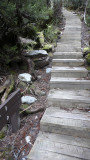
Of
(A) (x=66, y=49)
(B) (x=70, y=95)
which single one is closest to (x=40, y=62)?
(A) (x=66, y=49)

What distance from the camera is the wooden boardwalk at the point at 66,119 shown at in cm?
244

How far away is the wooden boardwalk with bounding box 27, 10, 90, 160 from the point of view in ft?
8.00

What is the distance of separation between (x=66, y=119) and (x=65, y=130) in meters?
0.25

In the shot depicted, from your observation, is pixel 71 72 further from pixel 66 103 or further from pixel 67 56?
pixel 66 103

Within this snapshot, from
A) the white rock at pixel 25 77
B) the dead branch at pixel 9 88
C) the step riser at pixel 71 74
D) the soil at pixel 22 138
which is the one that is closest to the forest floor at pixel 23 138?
the soil at pixel 22 138

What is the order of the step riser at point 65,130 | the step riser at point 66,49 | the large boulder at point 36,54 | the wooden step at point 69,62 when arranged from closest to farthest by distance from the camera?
1. the step riser at point 65,130
2. the wooden step at point 69,62
3. the large boulder at point 36,54
4. the step riser at point 66,49

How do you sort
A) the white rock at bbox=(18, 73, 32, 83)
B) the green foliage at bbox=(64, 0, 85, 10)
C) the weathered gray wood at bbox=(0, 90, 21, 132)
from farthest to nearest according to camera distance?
the green foliage at bbox=(64, 0, 85, 10)
the white rock at bbox=(18, 73, 32, 83)
the weathered gray wood at bbox=(0, 90, 21, 132)

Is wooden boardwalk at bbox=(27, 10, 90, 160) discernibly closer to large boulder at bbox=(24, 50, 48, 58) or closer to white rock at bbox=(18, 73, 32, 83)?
large boulder at bbox=(24, 50, 48, 58)

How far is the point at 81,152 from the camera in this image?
2.40m

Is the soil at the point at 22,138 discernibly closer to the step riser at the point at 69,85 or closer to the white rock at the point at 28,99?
the white rock at the point at 28,99

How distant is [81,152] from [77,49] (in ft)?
14.5

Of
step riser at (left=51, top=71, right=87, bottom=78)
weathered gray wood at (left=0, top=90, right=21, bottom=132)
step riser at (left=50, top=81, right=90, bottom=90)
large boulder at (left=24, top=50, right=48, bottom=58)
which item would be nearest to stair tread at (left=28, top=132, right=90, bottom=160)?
weathered gray wood at (left=0, top=90, right=21, bottom=132)

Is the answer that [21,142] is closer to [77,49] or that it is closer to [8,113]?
[8,113]

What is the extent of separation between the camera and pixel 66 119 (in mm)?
3006
